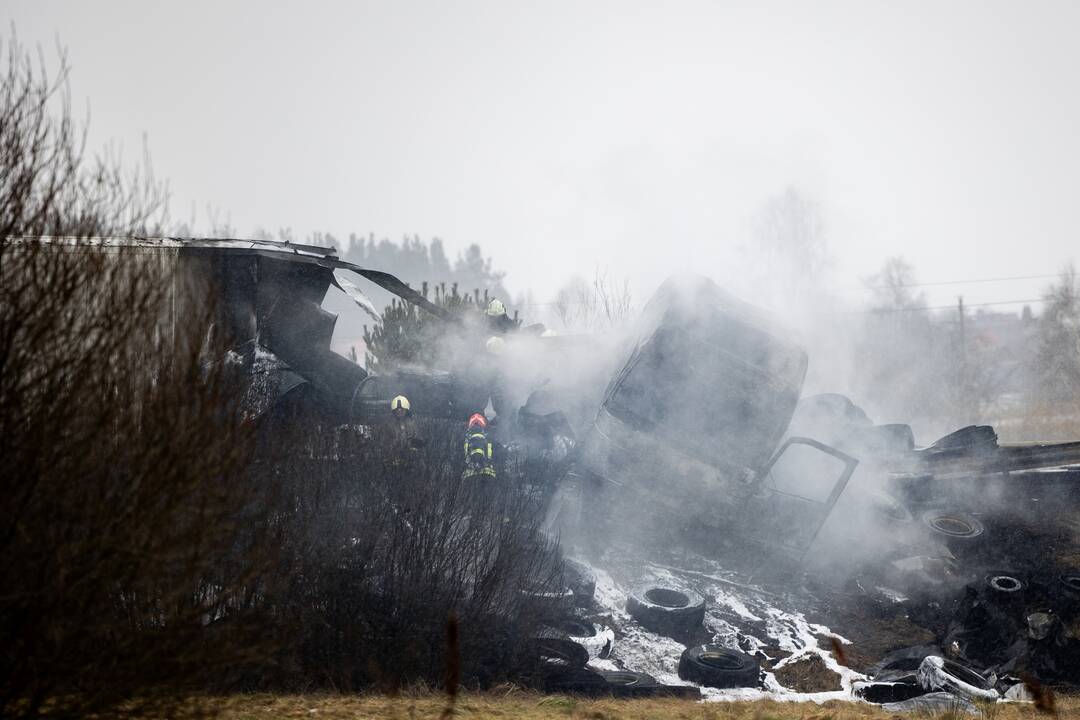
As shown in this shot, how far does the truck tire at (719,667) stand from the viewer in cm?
636

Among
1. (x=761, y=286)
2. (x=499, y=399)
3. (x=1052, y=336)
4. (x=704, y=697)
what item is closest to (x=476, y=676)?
(x=704, y=697)

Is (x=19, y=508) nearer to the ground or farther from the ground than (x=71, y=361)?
nearer to the ground

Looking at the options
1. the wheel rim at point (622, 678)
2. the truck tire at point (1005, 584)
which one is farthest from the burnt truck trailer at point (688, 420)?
the wheel rim at point (622, 678)

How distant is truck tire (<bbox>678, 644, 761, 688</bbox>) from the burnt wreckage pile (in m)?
0.02

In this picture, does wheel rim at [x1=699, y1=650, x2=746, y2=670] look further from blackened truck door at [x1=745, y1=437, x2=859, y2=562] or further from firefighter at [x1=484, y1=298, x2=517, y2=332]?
firefighter at [x1=484, y1=298, x2=517, y2=332]

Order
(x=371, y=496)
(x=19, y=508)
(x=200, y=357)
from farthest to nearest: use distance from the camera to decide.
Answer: (x=371, y=496) → (x=200, y=357) → (x=19, y=508)

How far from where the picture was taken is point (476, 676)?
228 inches

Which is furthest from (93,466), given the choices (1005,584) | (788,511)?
(1005,584)

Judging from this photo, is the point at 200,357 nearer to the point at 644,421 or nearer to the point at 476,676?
the point at 476,676

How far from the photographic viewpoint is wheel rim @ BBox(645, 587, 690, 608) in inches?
307

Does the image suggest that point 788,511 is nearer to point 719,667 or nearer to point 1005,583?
point 719,667

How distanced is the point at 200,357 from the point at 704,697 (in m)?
4.89

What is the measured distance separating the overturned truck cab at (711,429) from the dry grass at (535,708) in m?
2.42

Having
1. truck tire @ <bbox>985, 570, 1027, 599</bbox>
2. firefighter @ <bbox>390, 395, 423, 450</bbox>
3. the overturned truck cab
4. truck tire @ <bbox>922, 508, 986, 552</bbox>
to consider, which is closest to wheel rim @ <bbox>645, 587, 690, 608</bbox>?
the overturned truck cab
